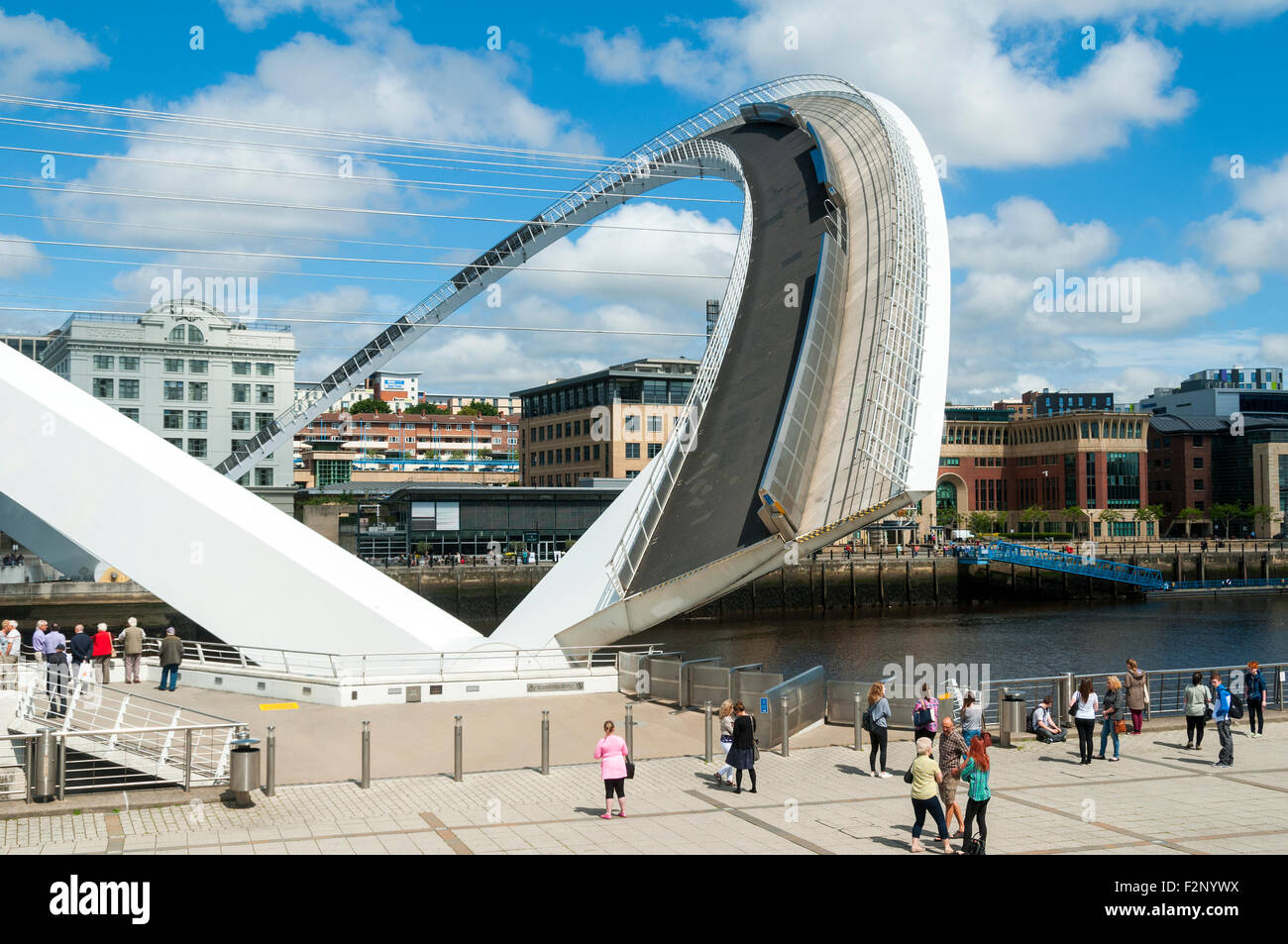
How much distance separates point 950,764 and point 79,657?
17.1 meters

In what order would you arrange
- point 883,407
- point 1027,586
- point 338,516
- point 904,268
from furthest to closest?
1. point 1027,586
2. point 338,516
3. point 904,268
4. point 883,407

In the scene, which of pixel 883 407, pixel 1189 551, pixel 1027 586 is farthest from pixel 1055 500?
Answer: pixel 883 407

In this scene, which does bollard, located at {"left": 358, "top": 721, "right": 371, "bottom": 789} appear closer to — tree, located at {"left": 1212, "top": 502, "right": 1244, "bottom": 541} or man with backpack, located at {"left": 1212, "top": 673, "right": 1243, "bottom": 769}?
Result: man with backpack, located at {"left": 1212, "top": 673, "right": 1243, "bottom": 769}

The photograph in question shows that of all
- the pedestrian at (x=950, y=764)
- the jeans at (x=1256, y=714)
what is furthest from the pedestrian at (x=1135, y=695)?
the pedestrian at (x=950, y=764)

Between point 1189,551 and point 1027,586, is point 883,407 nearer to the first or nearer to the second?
point 1027,586

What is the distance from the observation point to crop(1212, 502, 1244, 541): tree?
11550 cm

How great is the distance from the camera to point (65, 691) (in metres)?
18.8

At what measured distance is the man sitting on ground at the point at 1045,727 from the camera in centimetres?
1800

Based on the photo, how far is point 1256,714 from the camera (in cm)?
1972

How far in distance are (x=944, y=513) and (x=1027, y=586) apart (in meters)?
36.4

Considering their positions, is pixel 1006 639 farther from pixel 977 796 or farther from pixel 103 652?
pixel 977 796

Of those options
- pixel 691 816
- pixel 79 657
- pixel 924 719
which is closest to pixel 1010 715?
pixel 924 719

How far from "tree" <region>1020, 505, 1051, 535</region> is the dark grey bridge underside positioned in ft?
274

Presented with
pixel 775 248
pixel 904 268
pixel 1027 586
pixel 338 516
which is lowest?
pixel 1027 586
